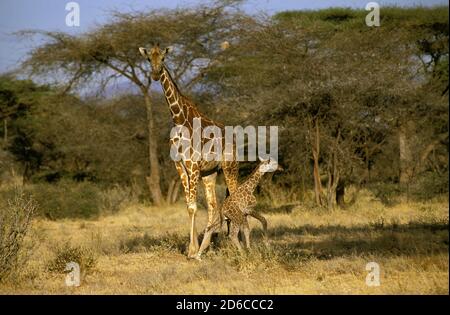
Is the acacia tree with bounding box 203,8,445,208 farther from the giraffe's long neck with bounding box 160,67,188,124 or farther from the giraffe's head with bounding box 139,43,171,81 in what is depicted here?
the giraffe's head with bounding box 139,43,171,81

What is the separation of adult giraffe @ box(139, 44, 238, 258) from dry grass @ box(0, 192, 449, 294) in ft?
1.86

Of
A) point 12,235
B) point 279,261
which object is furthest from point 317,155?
point 12,235

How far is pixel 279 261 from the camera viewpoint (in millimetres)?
8477

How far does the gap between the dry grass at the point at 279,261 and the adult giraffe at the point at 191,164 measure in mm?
565

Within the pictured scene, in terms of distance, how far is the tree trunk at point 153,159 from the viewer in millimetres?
20469

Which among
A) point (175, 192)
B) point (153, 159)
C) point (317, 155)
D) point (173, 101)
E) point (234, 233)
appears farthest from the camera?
point (175, 192)

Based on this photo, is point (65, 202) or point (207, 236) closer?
point (207, 236)

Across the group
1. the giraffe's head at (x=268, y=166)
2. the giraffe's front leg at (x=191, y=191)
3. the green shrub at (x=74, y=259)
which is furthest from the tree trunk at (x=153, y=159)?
the green shrub at (x=74, y=259)

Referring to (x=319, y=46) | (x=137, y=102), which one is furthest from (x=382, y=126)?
(x=137, y=102)

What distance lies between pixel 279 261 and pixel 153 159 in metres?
12.5

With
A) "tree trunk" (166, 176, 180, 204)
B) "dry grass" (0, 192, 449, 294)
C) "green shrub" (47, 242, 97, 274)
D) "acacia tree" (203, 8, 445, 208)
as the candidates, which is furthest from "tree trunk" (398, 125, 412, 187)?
"green shrub" (47, 242, 97, 274)

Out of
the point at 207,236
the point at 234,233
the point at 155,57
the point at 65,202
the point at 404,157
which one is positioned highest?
the point at 155,57

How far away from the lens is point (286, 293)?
6871 millimetres

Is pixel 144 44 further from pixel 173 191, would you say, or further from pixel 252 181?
pixel 252 181
